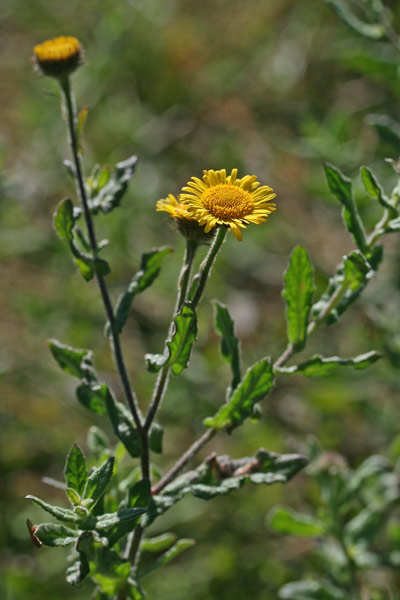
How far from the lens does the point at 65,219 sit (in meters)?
1.69

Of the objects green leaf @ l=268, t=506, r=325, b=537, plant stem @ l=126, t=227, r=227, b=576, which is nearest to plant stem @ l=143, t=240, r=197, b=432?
plant stem @ l=126, t=227, r=227, b=576

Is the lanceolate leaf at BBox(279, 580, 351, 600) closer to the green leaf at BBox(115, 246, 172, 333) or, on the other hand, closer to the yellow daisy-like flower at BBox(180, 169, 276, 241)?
the green leaf at BBox(115, 246, 172, 333)

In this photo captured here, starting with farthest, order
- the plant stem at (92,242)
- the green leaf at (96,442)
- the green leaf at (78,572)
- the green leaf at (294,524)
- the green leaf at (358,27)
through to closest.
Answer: the green leaf at (358,27) → the green leaf at (294,524) → the green leaf at (96,442) → the plant stem at (92,242) → the green leaf at (78,572)

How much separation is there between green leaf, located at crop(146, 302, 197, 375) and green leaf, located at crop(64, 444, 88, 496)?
0.25 metres

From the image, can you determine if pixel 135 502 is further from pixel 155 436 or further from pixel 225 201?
pixel 225 201

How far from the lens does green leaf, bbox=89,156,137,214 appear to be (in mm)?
1863

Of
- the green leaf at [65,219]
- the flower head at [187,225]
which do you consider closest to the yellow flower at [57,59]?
the green leaf at [65,219]

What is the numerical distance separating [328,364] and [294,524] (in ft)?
2.42

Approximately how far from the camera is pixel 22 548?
3.47 metres

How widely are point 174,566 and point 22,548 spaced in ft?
2.53

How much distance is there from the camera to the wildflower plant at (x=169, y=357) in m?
1.52

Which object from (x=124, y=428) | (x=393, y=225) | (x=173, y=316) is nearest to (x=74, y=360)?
(x=124, y=428)

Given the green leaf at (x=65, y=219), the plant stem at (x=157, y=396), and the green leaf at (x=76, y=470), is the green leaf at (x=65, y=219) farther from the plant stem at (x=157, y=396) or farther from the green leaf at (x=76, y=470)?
the green leaf at (x=76, y=470)

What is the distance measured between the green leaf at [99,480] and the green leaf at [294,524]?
0.86 metres
